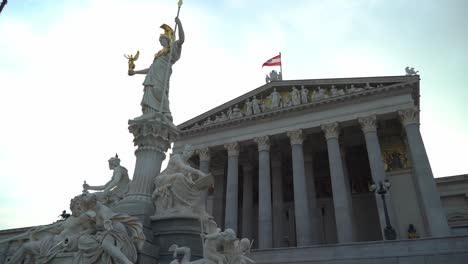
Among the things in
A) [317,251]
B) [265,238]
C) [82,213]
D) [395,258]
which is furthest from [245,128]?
[82,213]

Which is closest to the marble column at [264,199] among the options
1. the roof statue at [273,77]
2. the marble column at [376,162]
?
the roof statue at [273,77]

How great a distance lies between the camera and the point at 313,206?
91.2ft

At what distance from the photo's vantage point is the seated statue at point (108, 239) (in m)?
5.54

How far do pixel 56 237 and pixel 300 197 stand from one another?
→ 2149 centimetres

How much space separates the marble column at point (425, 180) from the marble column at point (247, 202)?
14423 millimetres

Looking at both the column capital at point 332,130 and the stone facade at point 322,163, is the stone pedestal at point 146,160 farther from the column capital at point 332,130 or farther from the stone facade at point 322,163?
the column capital at point 332,130

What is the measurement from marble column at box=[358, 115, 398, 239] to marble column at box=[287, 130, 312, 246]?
5.01 metres

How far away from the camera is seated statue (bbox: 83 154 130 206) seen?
8227mm

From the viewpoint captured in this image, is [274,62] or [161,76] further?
[274,62]

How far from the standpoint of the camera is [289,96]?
31422 millimetres

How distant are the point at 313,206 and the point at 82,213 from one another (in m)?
23.8

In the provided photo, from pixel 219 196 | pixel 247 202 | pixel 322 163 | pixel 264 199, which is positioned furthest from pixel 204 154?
pixel 322 163

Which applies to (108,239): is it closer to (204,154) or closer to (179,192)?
(179,192)

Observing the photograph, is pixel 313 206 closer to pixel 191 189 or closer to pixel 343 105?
pixel 343 105
